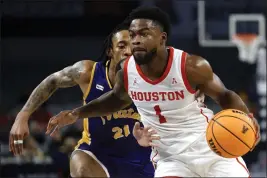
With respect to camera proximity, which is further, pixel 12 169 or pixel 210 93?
pixel 12 169

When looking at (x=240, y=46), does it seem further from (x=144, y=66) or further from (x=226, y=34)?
(x=144, y=66)

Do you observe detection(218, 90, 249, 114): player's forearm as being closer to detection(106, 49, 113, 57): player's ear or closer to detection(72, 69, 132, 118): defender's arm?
detection(72, 69, 132, 118): defender's arm

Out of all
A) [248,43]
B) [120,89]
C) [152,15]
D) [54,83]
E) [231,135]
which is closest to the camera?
[231,135]

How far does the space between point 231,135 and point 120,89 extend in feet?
3.21

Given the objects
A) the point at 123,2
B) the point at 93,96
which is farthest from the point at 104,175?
the point at 123,2

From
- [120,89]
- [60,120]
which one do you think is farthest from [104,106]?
[60,120]

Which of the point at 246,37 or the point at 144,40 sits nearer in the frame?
the point at 144,40

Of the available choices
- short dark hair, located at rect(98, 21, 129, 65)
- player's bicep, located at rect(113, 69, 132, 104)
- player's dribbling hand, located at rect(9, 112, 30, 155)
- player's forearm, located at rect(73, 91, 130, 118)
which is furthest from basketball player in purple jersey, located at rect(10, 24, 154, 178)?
player's bicep, located at rect(113, 69, 132, 104)

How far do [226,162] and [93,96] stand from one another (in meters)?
1.56

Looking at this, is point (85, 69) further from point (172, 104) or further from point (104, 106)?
point (172, 104)

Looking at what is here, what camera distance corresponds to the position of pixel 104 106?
189 inches

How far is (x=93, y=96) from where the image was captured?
5398 mm

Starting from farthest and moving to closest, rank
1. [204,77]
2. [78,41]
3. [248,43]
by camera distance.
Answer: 1. [78,41]
2. [248,43]
3. [204,77]

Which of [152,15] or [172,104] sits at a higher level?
[152,15]
